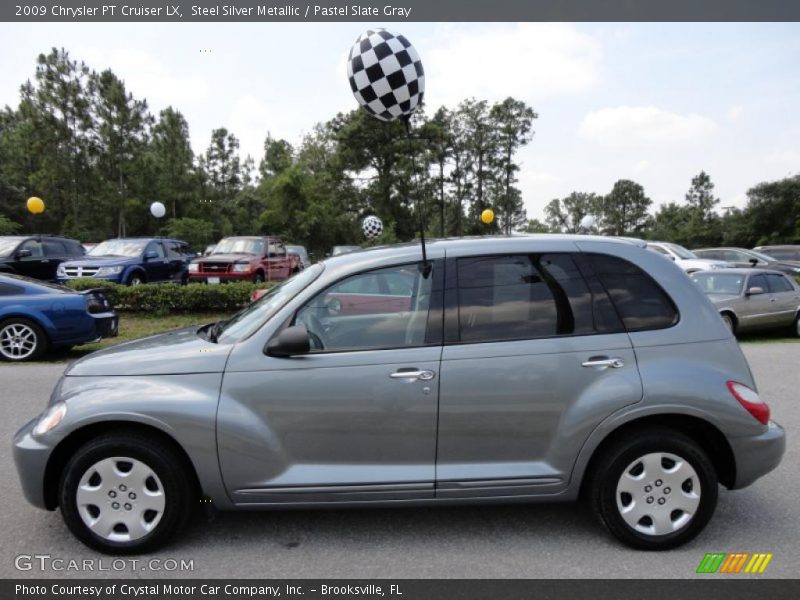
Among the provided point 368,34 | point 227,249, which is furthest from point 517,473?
point 227,249

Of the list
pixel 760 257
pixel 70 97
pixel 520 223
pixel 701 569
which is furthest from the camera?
pixel 520 223

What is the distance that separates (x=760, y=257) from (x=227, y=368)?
2270 cm

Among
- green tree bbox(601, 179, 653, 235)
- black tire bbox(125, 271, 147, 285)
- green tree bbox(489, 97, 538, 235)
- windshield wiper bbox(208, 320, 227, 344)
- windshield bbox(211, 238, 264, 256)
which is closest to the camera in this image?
windshield wiper bbox(208, 320, 227, 344)

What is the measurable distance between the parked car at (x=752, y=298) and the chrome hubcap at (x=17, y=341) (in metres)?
11.7

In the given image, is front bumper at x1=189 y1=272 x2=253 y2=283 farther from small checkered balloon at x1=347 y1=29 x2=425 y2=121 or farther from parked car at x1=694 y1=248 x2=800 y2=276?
parked car at x1=694 y1=248 x2=800 y2=276

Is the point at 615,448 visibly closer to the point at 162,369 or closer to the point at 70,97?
the point at 162,369

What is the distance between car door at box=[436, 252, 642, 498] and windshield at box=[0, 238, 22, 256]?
14405 millimetres

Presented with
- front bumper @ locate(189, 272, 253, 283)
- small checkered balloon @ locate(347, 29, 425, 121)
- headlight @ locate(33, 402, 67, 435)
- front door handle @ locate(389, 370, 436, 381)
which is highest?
small checkered balloon @ locate(347, 29, 425, 121)

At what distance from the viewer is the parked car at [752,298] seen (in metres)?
11.6

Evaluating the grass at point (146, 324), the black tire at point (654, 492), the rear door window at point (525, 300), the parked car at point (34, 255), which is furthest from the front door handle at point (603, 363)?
the parked car at point (34, 255)

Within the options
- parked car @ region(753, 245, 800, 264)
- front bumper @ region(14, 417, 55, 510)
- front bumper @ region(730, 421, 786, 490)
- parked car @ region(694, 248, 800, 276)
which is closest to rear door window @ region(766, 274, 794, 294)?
parked car @ region(694, 248, 800, 276)

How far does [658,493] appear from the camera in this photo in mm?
3197

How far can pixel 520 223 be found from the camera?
6838 cm
